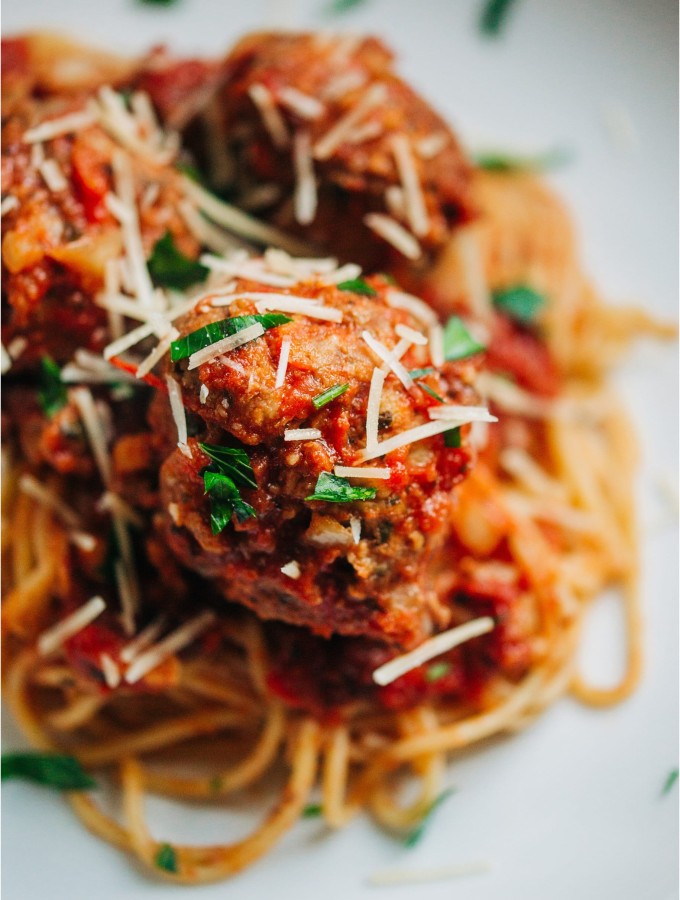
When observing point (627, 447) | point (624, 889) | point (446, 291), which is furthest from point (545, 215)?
point (624, 889)

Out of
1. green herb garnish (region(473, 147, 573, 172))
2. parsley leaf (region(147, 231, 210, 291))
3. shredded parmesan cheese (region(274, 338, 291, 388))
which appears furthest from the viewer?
green herb garnish (region(473, 147, 573, 172))

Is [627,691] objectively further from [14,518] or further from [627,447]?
[14,518]

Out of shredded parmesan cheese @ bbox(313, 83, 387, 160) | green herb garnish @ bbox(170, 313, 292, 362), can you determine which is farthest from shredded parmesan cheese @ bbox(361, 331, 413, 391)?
shredded parmesan cheese @ bbox(313, 83, 387, 160)

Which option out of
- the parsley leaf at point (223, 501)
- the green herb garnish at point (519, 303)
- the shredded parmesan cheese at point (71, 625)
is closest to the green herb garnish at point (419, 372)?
the parsley leaf at point (223, 501)

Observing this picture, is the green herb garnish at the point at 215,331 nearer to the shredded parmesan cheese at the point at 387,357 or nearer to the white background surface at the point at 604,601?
the shredded parmesan cheese at the point at 387,357

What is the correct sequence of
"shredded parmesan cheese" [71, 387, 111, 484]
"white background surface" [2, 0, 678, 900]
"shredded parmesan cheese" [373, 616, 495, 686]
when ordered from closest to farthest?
"shredded parmesan cheese" [373, 616, 495, 686], "shredded parmesan cheese" [71, 387, 111, 484], "white background surface" [2, 0, 678, 900]

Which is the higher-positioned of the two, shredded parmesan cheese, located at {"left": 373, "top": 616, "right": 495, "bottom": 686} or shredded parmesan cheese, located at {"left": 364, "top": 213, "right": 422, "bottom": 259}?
shredded parmesan cheese, located at {"left": 364, "top": 213, "right": 422, "bottom": 259}

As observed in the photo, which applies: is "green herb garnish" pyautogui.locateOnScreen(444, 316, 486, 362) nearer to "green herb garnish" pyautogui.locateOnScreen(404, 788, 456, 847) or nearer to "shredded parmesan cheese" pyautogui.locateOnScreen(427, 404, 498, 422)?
"shredded parmesan cheese" pyautogui.locateOnScreen(427, 404, 498, 422)
